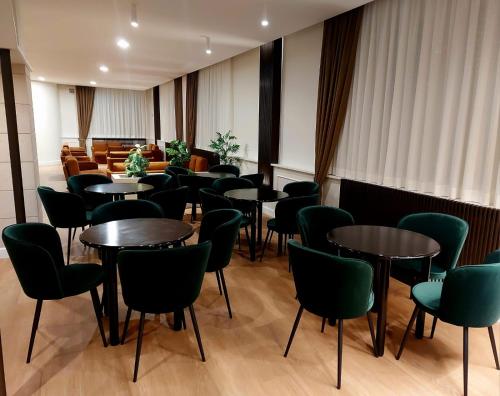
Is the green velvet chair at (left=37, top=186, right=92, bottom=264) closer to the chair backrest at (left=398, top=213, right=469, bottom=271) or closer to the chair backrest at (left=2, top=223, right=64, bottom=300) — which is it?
the chair backrest at (left=2, top=223, right=64, bottom=300)

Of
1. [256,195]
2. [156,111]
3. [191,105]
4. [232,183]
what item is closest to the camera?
[256,195]

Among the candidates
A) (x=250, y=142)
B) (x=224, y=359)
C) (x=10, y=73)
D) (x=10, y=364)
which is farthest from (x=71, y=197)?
(x=250, y=142)

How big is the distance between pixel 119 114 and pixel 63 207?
12.3m

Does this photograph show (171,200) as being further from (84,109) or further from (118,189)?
(84,109)

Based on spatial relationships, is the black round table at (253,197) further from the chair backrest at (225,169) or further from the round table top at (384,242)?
the chair backrest at (225,169)

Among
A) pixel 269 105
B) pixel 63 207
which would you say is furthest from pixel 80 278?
pixel 269 105

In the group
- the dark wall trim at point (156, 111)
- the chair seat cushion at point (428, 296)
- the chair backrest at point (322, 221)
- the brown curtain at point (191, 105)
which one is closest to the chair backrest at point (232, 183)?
the chair backrest at point (322, 221)

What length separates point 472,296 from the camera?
213 cm

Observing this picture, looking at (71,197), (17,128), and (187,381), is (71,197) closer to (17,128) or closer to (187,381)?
(17,128)

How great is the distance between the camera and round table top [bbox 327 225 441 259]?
2.44 meters

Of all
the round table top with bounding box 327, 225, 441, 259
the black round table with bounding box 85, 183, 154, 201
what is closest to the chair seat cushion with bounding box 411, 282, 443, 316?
the round table top with bounding box 327, 225, 441, 259

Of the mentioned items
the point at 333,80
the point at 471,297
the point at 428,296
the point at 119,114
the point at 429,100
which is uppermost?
the point at 333,80

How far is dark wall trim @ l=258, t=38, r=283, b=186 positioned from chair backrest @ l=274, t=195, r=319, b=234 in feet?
8.08

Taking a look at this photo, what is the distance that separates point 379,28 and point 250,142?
3.46 metres
